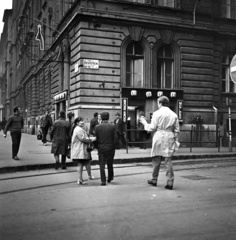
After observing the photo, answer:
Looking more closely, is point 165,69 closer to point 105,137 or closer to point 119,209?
point 105,137

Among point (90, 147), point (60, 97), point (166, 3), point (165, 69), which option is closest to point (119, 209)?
point (90, 147)

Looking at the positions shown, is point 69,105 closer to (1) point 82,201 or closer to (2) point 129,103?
(2) point 129,103

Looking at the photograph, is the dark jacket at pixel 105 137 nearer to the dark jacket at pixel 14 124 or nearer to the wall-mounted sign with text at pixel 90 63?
the dark jacket at pixel 14 124

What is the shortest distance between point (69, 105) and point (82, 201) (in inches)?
599

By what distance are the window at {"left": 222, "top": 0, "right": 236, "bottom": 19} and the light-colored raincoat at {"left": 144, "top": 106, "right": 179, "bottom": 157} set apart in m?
16.8

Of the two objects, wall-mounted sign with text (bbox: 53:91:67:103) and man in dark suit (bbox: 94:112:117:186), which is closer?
man in dark suit (bbox: 94:112:117:186)

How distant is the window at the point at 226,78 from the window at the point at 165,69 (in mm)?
3564

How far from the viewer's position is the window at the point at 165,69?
67.9 ft

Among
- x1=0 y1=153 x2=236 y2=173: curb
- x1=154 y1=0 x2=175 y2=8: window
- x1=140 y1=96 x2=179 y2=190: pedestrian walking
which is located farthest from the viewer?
x1=154 y1=0 x2=175 y2=8: window

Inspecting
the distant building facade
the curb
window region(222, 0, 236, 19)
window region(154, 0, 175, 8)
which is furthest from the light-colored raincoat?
window region(222, 0, 236, 19)

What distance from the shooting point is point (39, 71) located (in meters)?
33.8

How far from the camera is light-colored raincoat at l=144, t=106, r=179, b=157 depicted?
23.8ft

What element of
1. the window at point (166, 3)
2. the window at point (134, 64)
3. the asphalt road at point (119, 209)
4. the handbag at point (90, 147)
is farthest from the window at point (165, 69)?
the handbag at point (90, 147)

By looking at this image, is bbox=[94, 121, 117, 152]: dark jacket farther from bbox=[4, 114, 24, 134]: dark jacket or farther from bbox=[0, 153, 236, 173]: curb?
bbox=[4, 114, 24, 134]: dark jacket
